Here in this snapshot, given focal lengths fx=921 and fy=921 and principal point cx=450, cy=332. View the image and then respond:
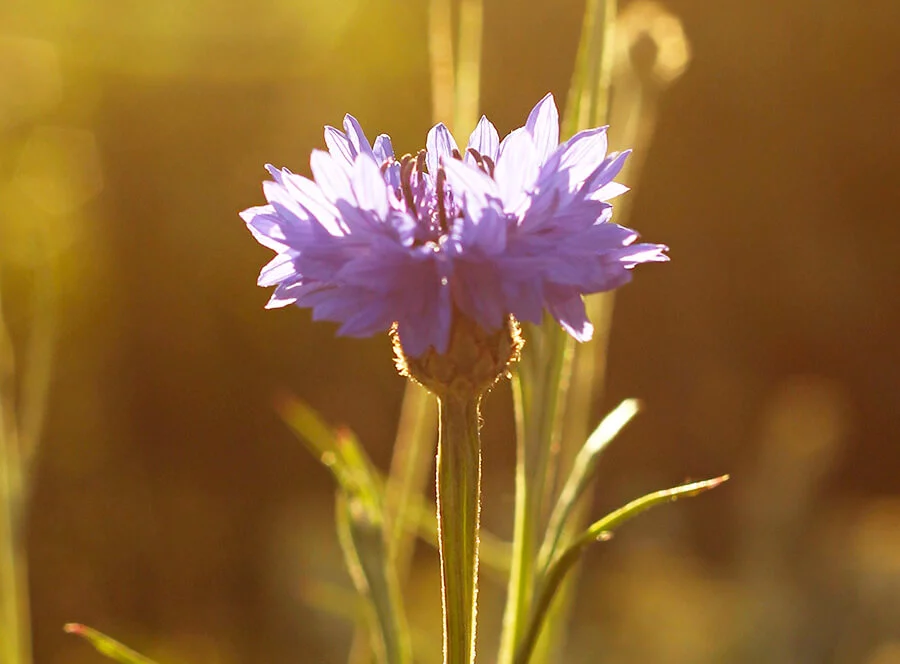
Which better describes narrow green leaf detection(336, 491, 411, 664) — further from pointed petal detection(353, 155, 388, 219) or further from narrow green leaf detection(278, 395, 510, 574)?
pointed petal detection(353, 155, 388, 219)

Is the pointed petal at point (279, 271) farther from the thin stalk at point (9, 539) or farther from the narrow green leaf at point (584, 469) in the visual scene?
the thin stalk at point (9, 539)

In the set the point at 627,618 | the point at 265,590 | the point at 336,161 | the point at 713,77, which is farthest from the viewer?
the point at 713,77

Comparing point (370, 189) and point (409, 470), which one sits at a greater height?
point (370, 189)

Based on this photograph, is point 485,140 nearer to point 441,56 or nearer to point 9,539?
point 441,56

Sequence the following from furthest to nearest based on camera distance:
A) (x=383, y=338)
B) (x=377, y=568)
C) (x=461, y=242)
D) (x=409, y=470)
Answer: (x=383, y=338) → (x=409, y=470) → (x=377, y=568) → (x=461, y=242)

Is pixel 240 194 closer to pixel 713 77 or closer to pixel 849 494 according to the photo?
pixel 713 77

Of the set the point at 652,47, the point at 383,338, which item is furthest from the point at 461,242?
the point at 383,338

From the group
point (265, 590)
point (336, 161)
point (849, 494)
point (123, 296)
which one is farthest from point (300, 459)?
point (336, 161)
